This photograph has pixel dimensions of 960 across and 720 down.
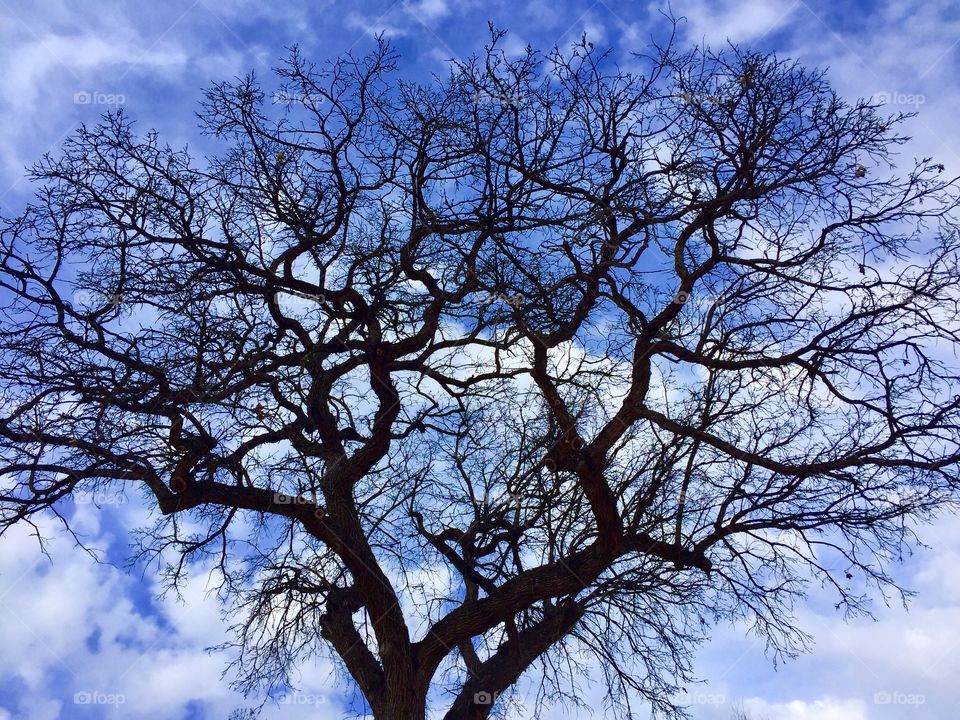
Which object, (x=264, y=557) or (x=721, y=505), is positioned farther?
(x=264, y=557)

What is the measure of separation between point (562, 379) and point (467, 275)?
158 centimetres

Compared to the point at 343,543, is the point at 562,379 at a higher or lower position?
higher

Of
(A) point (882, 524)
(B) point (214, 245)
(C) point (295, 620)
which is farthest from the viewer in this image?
(C) point (295, 620)

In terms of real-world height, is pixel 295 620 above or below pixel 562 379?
below

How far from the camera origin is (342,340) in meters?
7.88

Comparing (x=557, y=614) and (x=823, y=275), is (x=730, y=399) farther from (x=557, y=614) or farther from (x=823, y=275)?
(x=557, y=614)

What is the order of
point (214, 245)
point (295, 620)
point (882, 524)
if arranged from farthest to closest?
point (295, 620) < point (214, 245) < point (882, 524)

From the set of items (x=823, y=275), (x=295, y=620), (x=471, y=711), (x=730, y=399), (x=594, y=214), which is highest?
(x=594, y=214)

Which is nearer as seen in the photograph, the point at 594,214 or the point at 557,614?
the point at 594,214

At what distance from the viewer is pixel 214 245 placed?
7516mm

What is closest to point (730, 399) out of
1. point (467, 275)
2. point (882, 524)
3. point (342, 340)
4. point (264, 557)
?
point (882, 524)

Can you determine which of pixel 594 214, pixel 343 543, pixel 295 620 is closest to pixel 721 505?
pixel 594 214

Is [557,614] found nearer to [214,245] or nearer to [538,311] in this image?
[538,311]

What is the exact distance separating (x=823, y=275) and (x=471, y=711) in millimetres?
5259
